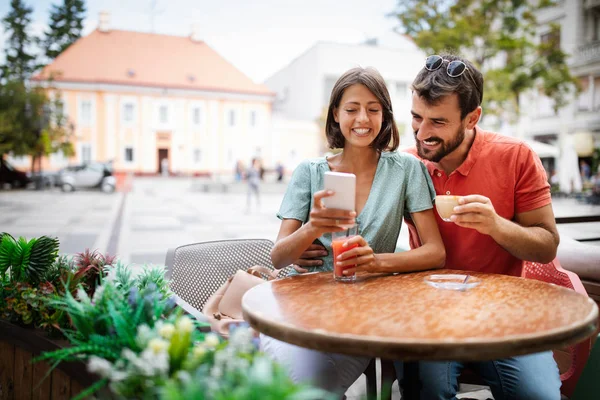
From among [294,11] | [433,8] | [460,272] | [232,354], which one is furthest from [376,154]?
[433,8]

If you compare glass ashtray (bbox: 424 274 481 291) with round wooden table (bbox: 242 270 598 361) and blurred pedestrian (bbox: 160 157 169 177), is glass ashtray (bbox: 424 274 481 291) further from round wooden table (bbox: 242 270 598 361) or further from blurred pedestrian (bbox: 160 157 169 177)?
blurred pedestrian (bbox: 160 157 169 177)

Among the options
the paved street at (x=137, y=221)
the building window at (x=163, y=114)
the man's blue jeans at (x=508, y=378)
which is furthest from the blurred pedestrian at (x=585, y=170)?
the building window at (x=163, y=114)

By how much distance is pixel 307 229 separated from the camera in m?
1.68

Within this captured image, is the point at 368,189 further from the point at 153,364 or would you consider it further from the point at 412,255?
the point at 153,364

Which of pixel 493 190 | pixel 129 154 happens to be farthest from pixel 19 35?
pixel 129 154

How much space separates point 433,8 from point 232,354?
17110 mm

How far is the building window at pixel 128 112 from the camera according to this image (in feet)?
110

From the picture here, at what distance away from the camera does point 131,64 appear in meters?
32.6

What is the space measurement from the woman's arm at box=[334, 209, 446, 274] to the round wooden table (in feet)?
0.24

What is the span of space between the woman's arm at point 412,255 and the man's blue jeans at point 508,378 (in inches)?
12.8

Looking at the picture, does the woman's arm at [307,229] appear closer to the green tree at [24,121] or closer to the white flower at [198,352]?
the white flower at [198,352]

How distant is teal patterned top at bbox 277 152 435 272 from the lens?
1.89m

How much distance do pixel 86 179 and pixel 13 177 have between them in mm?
3073

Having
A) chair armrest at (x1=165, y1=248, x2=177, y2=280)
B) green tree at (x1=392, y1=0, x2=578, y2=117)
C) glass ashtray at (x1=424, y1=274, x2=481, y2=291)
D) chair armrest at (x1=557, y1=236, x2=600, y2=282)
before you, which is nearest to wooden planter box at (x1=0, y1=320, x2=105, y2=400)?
chair armrest at (x1=165, y1=248, x2=177, y2=280)
